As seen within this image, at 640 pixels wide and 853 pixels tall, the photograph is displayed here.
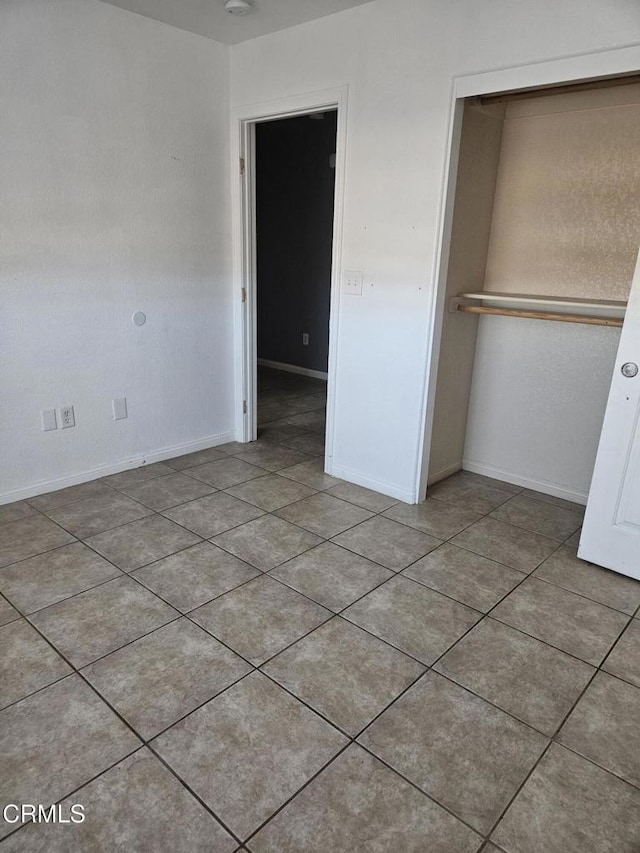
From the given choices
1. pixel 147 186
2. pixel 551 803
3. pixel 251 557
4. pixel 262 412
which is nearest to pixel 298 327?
pixel 262 412

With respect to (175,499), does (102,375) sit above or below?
above

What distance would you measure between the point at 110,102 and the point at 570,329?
2741 mm

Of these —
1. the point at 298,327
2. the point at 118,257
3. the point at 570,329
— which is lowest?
the point at 298,327

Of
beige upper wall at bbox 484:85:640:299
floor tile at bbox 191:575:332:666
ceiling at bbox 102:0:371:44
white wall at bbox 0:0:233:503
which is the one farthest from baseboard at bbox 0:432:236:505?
ceiling at bbox 102:0:371:44

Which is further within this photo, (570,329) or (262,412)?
(262,412)

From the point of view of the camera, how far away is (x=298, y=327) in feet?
20.2

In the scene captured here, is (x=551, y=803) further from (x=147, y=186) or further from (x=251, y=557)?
(x=147, y=186)

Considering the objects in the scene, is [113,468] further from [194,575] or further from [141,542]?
[194,575]

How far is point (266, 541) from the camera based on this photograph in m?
2.69

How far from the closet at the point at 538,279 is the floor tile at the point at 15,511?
7.26 ft

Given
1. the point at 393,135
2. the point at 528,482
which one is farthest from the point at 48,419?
the point at 528,482

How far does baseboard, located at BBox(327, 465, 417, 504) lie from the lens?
125 inches

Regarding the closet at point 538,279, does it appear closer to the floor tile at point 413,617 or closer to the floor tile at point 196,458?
the floor tile at point 413,617

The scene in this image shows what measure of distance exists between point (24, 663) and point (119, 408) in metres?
1.77
